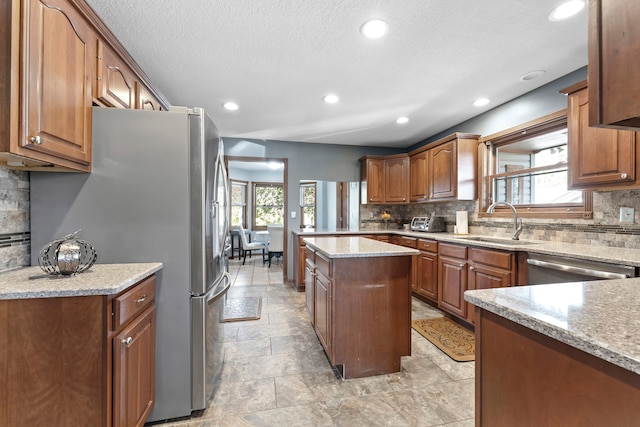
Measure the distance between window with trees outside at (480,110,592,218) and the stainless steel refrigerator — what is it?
3.09m

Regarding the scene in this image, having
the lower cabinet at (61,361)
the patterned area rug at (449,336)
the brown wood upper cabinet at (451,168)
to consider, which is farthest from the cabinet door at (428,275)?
the lower cabinet at (61,361)

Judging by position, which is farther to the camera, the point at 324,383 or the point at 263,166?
the point at 263,166

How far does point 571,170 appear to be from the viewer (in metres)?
2.13

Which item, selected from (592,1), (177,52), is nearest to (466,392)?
(592,1)

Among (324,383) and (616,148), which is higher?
(616,148)

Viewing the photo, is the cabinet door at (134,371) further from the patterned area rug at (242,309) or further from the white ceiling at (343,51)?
the white ceiling at (343,51)

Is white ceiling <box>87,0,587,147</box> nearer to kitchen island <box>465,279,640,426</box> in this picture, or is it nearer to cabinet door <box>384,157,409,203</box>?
cabinet door <box>384,157,409,203</box>

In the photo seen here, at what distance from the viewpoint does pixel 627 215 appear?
205cm

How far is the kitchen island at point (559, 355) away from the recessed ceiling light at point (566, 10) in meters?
1.67

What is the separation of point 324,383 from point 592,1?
220 cm

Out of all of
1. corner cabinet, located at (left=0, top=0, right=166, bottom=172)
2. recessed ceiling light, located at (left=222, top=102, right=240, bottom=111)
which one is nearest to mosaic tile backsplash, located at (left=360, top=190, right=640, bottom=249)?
recessed ceiling light, located at (left=222, top=102, right=240, bottom=111)

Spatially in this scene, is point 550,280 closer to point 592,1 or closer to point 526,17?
point 526,17

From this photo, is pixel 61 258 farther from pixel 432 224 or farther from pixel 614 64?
pixel 432 224

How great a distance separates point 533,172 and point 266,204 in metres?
6.16
